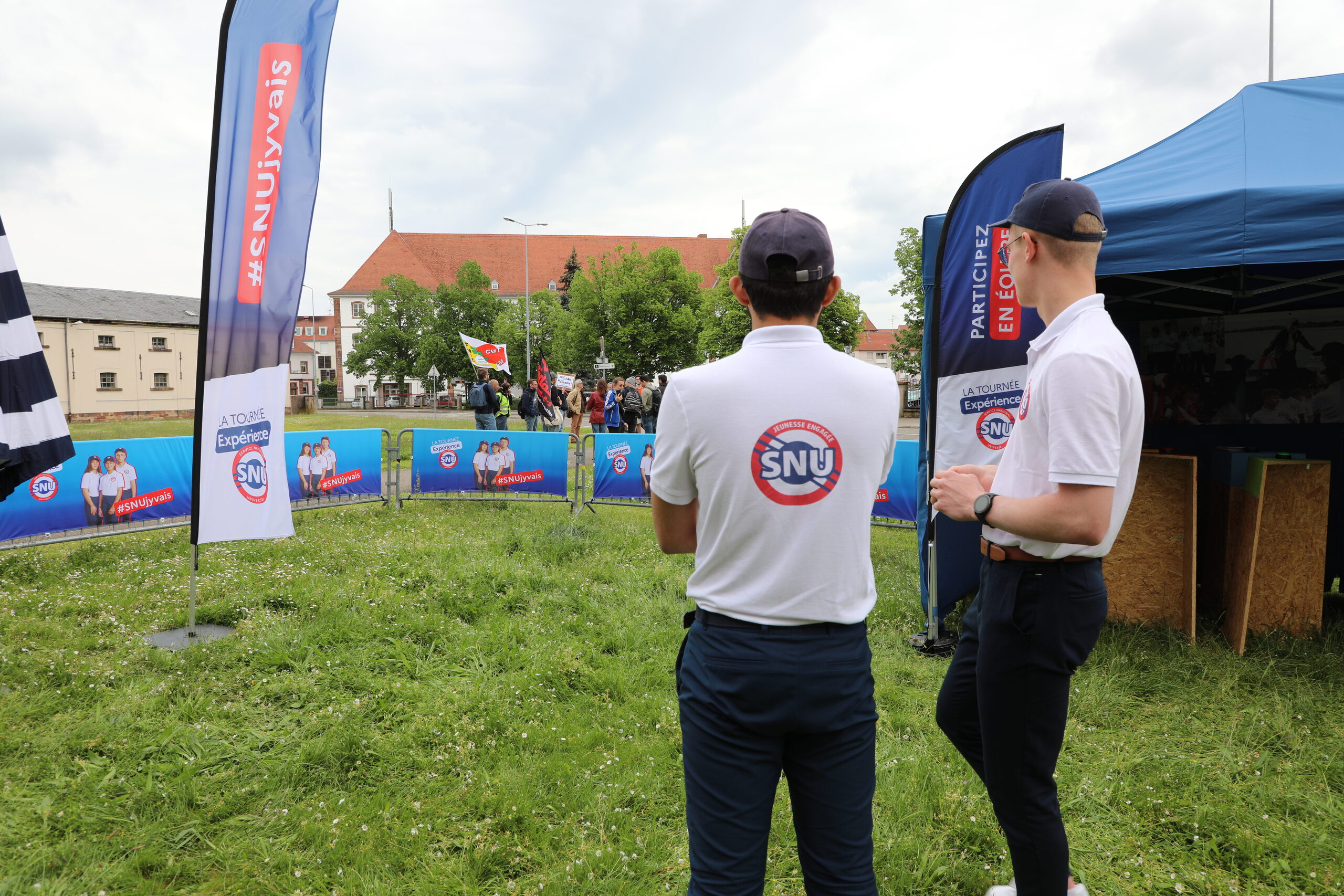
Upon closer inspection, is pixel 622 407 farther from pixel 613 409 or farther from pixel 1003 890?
pixel 1003 890

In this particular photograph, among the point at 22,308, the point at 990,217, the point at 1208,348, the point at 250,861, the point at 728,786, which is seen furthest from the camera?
the point at 1208,348

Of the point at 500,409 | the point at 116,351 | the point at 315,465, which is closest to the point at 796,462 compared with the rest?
the point at 315,465

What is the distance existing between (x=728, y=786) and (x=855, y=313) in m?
46.9

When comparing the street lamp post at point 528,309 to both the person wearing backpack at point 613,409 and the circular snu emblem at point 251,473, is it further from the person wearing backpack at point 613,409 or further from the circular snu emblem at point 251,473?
the circular snu emblem at point 251,473

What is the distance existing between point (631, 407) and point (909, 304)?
23206 mm

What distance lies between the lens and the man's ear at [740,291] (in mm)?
1719

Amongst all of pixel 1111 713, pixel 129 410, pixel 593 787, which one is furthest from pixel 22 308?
pixel 129 410

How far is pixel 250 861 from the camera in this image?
117 inches

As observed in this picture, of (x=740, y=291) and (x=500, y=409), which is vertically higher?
(x=740, y=291)

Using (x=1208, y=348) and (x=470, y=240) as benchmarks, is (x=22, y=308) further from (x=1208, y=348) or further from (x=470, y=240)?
(x=470, y=240)

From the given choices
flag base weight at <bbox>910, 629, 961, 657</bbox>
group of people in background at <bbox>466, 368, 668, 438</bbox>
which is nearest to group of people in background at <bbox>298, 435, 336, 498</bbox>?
group of people in background at <bbox>466, 368, 668, 438</bbox>

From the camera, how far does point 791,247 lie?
1604 millimetres

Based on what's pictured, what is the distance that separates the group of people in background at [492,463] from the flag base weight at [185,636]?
515 centimetres

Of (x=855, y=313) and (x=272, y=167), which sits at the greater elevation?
(x=855, y=313)
